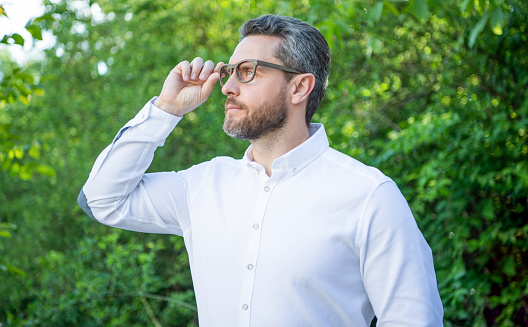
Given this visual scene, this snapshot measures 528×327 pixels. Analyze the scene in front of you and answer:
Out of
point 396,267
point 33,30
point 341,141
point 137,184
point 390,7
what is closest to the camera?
point 396,267

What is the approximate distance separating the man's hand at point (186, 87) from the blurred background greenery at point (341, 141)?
70 cm

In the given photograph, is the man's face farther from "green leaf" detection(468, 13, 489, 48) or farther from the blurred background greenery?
"green leaf" detection(468, 13, 489, 48)

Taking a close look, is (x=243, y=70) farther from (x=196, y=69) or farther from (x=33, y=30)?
(x=33, y=30)

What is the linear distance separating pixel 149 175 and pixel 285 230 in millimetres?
553

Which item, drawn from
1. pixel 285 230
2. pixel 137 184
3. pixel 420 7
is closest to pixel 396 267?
pixel 285 230

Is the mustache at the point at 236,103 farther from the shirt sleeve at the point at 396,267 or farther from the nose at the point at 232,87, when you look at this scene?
the shirt sleeve at the point at 396,267

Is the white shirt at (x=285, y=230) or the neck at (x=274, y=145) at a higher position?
the neck at (x=274, y=145)

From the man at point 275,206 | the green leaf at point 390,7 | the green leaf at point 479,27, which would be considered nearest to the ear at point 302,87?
the man at point 275,206

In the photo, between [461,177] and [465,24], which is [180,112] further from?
[465,24]

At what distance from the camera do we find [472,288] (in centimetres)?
311

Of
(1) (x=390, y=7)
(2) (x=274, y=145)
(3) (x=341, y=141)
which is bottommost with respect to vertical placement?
(3) (x=341, y=141)

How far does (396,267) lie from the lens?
1.49m

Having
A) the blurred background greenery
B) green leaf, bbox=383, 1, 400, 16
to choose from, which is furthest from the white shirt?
green leaf, bbox=383, 1, 400, 16

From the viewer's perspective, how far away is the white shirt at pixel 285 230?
59.6 inches
